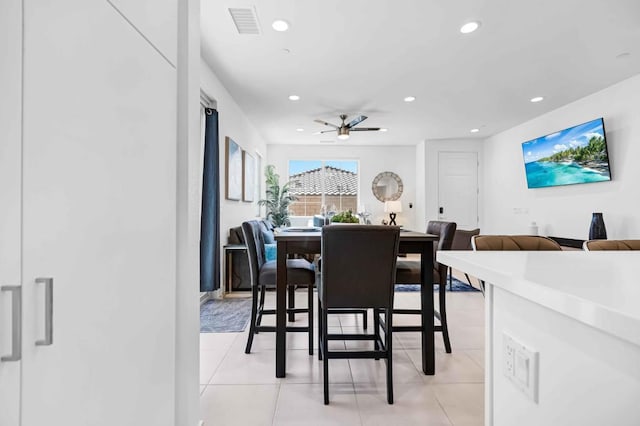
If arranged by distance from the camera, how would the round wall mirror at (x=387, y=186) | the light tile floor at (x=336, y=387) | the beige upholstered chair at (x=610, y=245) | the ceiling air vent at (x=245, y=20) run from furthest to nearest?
the round wall mirror at (x=387, y=186)
the ceiling air vent at (x=245, y=20)
the light tile floor at (x=336, y=387)
the beige upholstered chair at (x=610, y=245)

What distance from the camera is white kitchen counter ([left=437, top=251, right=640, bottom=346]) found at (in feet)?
1.26

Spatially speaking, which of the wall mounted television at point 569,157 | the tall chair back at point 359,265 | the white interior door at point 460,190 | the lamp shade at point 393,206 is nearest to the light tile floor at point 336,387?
the tall chair back at point 359,265

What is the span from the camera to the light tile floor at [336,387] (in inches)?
64.9

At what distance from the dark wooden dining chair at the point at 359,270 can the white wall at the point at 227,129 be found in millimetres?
2437

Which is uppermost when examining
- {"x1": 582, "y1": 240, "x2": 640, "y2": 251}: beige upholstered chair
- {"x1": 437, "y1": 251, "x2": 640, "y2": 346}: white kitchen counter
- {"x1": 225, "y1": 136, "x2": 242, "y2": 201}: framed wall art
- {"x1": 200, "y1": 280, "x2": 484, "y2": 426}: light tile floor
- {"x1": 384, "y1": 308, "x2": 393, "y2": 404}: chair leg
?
{"x1": 225, "y1": 136, "x2": 242, "y2": 201}: framed wall art

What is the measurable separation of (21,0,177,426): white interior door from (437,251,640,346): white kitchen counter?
36.3 inches

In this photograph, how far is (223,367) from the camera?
2.17m

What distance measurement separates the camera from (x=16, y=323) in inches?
23.0

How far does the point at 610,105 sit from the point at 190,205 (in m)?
5.22

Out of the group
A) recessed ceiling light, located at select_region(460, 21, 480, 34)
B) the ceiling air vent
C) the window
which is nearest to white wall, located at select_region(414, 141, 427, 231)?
the window

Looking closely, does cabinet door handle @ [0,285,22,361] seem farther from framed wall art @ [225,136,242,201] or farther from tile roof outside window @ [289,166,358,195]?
tile roof outside window @ [289,166,358,195]

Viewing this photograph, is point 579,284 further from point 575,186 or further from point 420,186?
point 420,186

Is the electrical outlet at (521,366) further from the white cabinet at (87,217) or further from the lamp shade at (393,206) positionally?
the lamp shade at (393,206)

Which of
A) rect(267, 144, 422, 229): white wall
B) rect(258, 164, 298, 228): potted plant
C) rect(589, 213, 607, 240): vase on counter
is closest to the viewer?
rect(589, 213, 607, 240): vase on counter
